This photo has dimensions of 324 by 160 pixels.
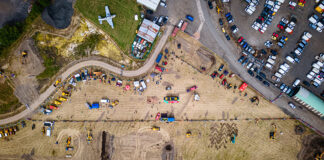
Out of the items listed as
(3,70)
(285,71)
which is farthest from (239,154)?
(3,70)

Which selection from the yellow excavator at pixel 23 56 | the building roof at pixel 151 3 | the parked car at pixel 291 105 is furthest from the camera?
the parked car at pixel 291 105

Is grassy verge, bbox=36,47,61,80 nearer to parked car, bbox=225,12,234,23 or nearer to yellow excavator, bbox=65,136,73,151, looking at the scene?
yellow excavator, bbox=65,136,73,151

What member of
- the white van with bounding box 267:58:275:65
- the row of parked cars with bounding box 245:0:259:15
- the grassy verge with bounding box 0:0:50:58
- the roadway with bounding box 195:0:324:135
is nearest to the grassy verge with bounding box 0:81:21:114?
the grassy verge with bounding box 0:0:50:58

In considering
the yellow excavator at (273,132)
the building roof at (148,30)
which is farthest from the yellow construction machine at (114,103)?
the yellow excavator at (273,132)

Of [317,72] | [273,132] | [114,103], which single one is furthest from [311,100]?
[114,103]

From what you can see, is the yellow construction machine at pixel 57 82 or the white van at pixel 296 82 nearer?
the white van at pixel 296 82

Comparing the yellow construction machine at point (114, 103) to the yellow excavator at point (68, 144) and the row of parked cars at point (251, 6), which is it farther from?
the row of parked cars at point (251, 6)

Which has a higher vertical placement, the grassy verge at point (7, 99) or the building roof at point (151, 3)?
the building roof at point (151, 3)

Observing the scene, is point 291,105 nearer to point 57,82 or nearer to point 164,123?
point 164,123
